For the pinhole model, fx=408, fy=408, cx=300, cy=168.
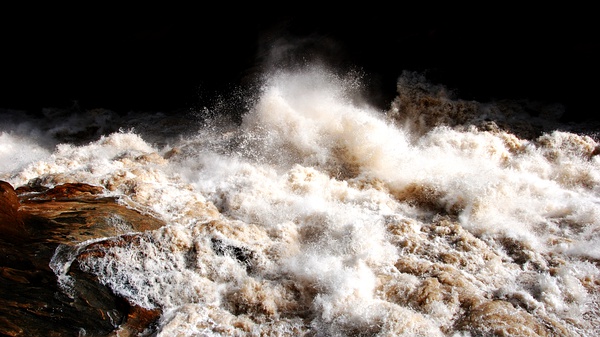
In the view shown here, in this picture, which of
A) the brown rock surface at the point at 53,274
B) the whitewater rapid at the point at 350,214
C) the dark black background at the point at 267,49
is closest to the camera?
the brown rock surface at the point at 53,274

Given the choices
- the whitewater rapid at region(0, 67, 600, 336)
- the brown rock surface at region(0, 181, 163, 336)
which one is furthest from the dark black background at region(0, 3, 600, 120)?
the brown rock surface at region(0, 181, 163, 336)

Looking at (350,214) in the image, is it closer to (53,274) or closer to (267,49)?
(53,274)

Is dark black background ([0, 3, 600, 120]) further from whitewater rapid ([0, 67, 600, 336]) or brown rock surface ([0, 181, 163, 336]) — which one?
brown rock surface ([0, 181, 163, 336])

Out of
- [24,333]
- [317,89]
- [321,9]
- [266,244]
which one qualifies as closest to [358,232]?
[266,244]

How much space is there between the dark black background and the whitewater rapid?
0.55 meters

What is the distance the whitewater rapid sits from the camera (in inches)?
124

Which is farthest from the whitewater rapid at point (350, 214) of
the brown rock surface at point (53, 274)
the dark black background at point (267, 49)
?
the dark black background at point (267, 49)

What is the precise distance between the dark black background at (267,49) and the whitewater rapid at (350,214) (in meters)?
0.55

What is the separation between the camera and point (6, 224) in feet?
11.3

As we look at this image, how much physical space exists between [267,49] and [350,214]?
4.41 m

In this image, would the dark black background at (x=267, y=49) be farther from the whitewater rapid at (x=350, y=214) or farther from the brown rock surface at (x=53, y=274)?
the brown rock surface at (x=53, y=274)

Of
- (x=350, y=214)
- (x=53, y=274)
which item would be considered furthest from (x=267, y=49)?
(x=53, y=274)

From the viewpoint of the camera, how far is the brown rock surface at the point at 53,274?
2754 mm

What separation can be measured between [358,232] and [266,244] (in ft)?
2.99
